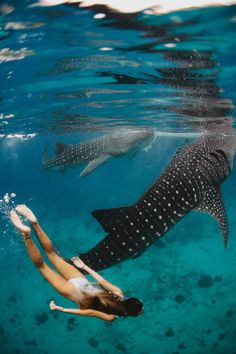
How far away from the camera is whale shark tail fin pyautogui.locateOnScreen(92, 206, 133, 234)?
4262 mm

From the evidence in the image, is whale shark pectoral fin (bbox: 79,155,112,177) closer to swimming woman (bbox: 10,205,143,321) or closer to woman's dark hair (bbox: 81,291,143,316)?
swimming woman (bbox: 10,205,143,321)

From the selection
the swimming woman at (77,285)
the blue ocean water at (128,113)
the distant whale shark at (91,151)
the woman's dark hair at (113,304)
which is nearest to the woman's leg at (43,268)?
the swimming woman at (77,285)

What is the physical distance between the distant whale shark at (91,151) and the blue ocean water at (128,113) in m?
1.07

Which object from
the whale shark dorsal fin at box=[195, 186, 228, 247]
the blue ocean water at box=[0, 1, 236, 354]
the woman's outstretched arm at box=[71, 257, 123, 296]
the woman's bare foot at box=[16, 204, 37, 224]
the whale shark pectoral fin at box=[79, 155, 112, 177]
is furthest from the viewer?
the whale shark pectoral fin at box=[79, 155, 112, 177]

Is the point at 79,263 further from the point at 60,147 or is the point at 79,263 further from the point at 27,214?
the point at 60,147

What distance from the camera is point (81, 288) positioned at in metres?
4.52

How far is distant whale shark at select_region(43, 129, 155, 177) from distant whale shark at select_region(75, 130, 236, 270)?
19.9 feet

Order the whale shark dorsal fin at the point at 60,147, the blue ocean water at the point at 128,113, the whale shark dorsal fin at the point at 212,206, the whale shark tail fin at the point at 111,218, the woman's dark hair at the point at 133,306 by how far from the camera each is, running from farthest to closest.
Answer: the whale shark dorsal fin at the point at 60,147 < the blue ocean water at the point at 128,113 < the whale shark dorsal fin at the point at 212,206 < the whale shark tail fin at the point at 111,218 < the woman's dark hair at the point at 133,306

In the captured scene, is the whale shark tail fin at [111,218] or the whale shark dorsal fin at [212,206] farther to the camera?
the whale shark dorsal fin at [212,206]

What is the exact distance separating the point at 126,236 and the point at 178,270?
1704 centimetres

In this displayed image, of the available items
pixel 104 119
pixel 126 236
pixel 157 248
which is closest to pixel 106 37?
pixel 126 236

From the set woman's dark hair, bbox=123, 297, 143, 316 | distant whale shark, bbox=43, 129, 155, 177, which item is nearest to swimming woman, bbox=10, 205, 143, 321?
woman's dark hair, bbox=123, 297, 143, 316

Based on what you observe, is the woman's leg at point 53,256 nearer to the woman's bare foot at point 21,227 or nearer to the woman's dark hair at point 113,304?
the woman's bare foot at point 21,227

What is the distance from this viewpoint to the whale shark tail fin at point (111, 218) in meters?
4.26
